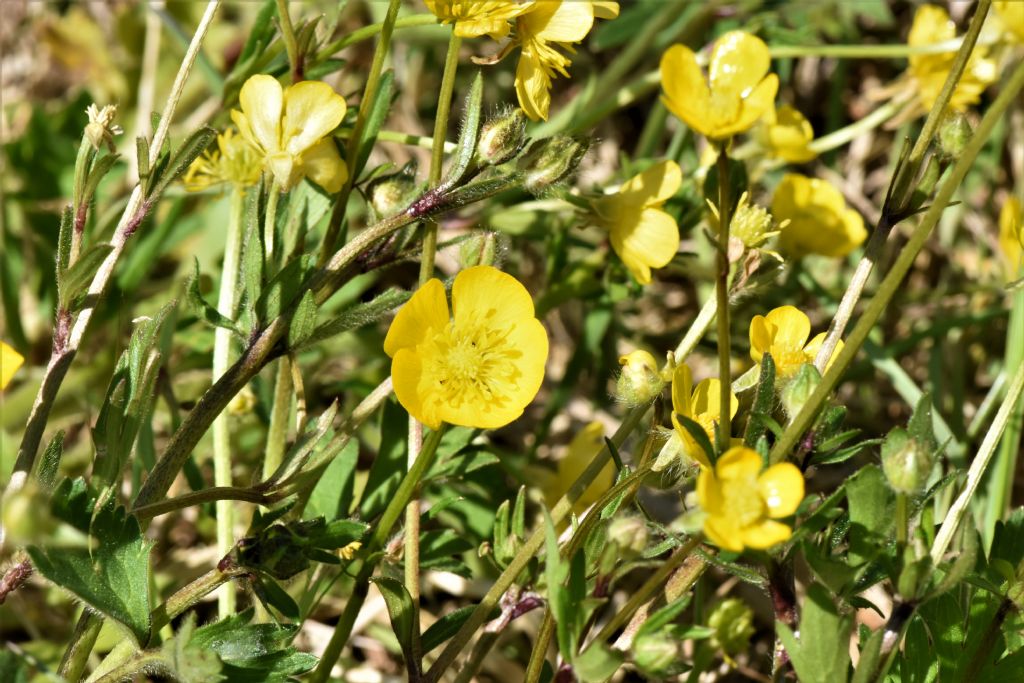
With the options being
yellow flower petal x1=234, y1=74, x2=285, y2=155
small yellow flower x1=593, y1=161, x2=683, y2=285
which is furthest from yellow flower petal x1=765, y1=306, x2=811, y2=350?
yellow flower petal x1=234, y1=74, x2=285, y2=155

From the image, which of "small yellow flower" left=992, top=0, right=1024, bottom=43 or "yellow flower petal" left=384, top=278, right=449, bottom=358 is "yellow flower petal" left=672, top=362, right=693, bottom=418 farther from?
"small yellow flower" left=992, top=0, right=1024, bottom=43

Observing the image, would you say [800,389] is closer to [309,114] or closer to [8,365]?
[309,114]

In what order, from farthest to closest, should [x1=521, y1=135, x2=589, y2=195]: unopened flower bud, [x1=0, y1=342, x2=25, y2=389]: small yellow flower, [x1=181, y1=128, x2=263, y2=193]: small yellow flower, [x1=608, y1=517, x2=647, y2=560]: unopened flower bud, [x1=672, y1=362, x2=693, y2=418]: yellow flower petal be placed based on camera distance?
[x1=181, y1=128, x2=263, y2=193]: small yellow flower → [x1=521, y1=135, x2=589, y2=195]: unopened flower bud → [x1=672, y1=362, x2=693, y2=418]: yellow flower petal → [x1=608, y1=517, x2=647, y2=560]: unopened flower bud → [x1=0, y1=342, x2=25, y2=389]: small yellow flower

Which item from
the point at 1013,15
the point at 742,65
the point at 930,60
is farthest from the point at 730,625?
the point at 930,60

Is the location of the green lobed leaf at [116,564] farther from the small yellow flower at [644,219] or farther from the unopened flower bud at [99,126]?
the small yellow flower at [644,219]

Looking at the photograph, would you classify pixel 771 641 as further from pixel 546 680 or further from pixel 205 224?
pixel 205 224

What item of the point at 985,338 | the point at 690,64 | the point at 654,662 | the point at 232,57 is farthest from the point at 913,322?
the point at 232,57
